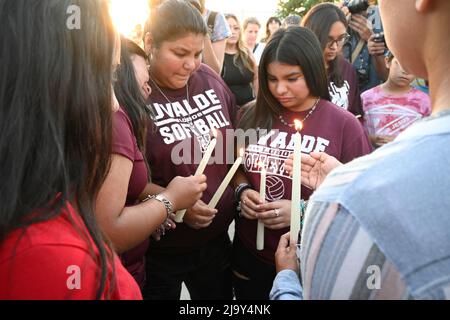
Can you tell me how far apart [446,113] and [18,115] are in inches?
29.3

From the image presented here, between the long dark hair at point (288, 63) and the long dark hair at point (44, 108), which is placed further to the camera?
the long dark hair at point (288, 63)

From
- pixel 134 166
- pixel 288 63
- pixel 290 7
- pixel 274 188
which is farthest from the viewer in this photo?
pixel 290 7

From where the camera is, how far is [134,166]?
1.58m

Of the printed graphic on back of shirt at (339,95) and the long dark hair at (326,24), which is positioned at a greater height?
the long dark hair at (326,24)

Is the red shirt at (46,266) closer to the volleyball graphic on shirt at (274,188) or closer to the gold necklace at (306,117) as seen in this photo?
the volleyball graphic on shirt at (274,188)

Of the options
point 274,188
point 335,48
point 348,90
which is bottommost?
point 274,188

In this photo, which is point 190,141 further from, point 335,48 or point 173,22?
point 335,48

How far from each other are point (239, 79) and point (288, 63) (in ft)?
8.46

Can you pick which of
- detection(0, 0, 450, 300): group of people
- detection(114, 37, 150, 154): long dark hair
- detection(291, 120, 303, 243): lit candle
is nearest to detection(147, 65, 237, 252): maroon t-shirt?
detection(0, 0, 450, 300): group of people

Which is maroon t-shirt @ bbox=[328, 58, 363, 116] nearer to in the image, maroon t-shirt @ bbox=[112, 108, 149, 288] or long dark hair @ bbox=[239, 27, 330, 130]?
long dark hair @ bbox=[239, 27, 330, 130]

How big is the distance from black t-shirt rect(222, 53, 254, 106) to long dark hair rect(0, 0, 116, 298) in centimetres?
373

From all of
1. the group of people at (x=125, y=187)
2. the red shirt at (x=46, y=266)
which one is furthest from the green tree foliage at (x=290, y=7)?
the red shirt at (x=46, y=266)

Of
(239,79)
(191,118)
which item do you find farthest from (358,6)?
(191,118)

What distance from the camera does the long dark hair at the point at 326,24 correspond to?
2928mm
